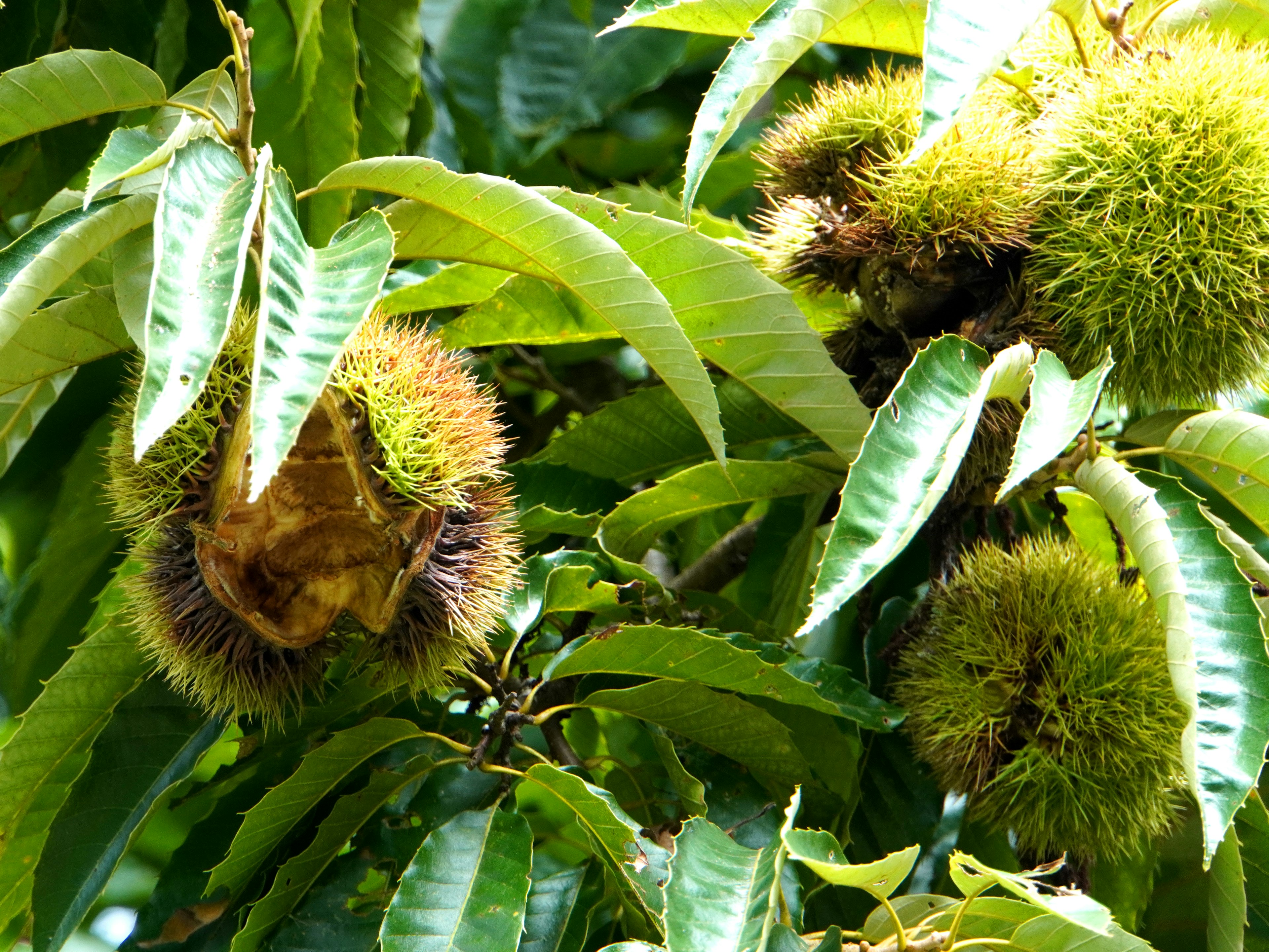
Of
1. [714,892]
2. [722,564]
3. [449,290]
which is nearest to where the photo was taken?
[714,892]

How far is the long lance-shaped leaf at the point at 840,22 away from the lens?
39.7 inches

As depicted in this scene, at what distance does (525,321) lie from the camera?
124 cm

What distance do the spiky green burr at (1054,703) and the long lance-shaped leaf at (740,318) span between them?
228mm

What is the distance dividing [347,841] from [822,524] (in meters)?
0.70

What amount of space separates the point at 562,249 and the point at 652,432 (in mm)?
448

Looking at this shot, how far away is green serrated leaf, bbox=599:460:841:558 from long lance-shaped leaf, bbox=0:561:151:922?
501mm

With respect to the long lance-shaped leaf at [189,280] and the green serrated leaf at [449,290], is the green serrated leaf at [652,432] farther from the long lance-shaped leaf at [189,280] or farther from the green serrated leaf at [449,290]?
the long lance-shaped leaf at [189,280]

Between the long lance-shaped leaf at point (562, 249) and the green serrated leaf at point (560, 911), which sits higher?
the long lance-shaped leaf at point (562, 249)

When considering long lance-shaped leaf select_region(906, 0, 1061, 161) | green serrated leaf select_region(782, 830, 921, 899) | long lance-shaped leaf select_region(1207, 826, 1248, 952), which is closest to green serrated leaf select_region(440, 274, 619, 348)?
long lance-shaped leaf select_region(906, 0, 1061, 161)

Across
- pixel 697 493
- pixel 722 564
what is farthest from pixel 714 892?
pixel 722 564

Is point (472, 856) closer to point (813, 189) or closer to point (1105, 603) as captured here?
point (1105, 603)

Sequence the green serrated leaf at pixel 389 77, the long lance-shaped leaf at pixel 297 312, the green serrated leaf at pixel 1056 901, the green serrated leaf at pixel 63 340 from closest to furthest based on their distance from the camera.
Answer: the long lance-shaped leaf at pixel 297 312
the green serrated leaf at pixel 1056 901
the green serrated leaf at pixel 63 340
the green serrated leaf at pixel 389 77

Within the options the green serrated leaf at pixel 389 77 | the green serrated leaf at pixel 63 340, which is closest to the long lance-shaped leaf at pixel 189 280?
the green serrated leaf at pixel 63 340

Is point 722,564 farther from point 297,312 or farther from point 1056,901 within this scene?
point 297,312
